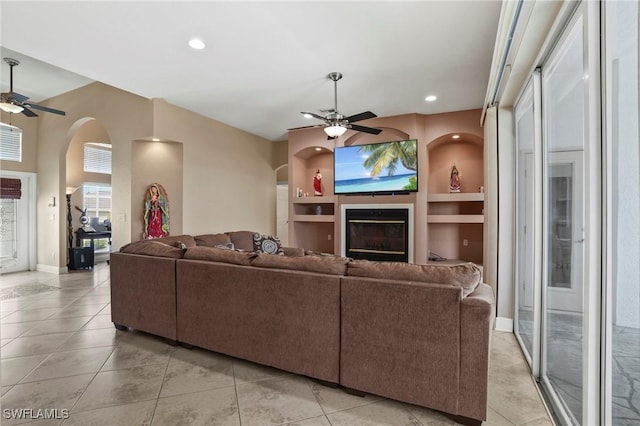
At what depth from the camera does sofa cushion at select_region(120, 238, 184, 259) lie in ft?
9.09

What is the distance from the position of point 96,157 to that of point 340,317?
7.78 m

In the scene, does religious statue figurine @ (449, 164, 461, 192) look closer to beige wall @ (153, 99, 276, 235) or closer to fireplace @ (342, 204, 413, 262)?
fireplace @ (342, 204, 413, 262)

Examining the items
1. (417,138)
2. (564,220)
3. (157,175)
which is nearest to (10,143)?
(157,175)

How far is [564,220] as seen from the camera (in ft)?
8.75

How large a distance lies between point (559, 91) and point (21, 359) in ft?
16.2

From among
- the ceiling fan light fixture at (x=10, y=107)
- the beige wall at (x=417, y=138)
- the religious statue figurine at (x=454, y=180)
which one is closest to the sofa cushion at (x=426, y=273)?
the beige wall at (x=417, y=138)

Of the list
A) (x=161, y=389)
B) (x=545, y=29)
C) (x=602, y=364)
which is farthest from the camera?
(x=161, y=389)

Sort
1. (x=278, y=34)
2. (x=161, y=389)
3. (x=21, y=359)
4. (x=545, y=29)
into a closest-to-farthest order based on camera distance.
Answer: (x=545, y=29)
(x=161, y=389)
(x=21, y=359)
(x=278, y=34)

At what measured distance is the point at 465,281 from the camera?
1.77m

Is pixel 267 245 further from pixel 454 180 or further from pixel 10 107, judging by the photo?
pixel 10 107

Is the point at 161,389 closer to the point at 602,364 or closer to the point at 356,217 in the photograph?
the point at 602,364

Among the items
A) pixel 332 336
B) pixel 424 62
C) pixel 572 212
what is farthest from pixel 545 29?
pixel 332 336

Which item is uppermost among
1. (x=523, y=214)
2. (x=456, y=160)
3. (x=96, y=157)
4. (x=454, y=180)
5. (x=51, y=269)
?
(x=96, y=157)

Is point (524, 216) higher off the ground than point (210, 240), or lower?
higher
